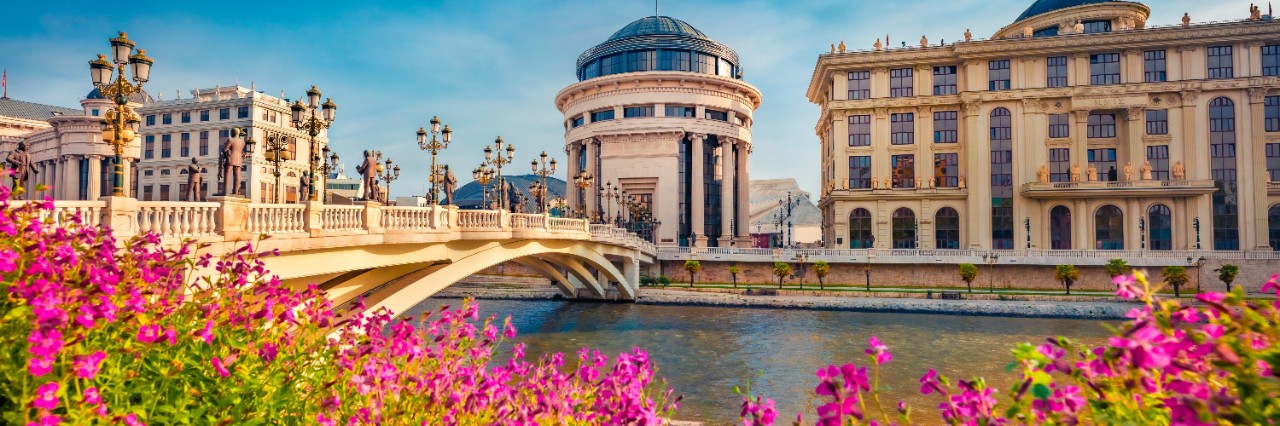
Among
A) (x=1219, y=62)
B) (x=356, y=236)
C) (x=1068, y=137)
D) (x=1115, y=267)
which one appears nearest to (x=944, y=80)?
(x=1068, y=137)

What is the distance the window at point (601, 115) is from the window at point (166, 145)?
115 ft

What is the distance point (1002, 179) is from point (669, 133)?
1078 inches

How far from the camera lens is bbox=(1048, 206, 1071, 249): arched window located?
5012cm

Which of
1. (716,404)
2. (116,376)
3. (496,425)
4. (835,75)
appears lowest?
(716,404)

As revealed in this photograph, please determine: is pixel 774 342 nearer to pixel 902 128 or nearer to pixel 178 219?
pixel 178 219

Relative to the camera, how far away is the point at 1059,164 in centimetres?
5122

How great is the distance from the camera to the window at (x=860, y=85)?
54406mm

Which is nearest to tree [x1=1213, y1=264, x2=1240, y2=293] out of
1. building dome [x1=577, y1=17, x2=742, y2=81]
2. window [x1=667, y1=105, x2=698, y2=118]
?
window [x1=667, y1=105, x2=698, y2=118]

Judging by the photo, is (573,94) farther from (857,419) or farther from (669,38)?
(857,419)

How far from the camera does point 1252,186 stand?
48062mm

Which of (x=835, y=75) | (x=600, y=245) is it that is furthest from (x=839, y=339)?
(x=835, y=75)

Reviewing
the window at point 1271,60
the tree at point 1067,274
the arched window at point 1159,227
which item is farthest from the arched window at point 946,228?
the window at point 1271,60

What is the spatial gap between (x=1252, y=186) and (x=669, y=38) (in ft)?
152

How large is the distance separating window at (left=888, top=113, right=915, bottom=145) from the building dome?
61.6 feet
